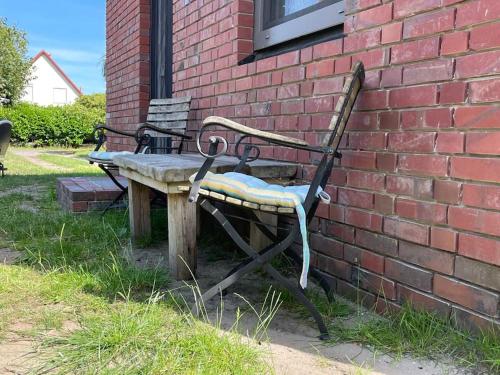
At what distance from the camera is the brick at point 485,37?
1.52 m

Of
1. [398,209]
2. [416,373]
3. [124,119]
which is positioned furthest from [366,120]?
[124,119]

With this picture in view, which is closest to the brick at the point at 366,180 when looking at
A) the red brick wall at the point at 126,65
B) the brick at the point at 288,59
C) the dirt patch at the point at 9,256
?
the brick at the point at 288,59

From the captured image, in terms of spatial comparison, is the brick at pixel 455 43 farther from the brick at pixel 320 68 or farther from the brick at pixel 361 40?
the brick at pixel 320 68

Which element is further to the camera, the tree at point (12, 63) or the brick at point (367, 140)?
the tree at point (12, 63)

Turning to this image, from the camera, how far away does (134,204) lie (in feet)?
10.2

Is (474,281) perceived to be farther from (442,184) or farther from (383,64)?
(383,64)

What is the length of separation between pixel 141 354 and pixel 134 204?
1689 mm

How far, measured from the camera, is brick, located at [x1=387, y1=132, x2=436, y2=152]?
1.76m

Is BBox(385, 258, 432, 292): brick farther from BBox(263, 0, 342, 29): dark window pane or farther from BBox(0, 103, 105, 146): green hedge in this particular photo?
BBox(0, 103, 105, 146): green hedge

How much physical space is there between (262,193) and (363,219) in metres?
0.57

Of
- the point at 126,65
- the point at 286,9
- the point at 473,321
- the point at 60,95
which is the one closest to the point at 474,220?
the point at 473,321

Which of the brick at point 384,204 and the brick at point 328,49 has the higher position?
the brick at point 328,49

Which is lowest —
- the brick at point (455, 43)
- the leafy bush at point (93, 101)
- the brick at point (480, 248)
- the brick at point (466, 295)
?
the brick at point (466, 295)

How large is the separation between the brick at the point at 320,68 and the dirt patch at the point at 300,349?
3.52 feet
